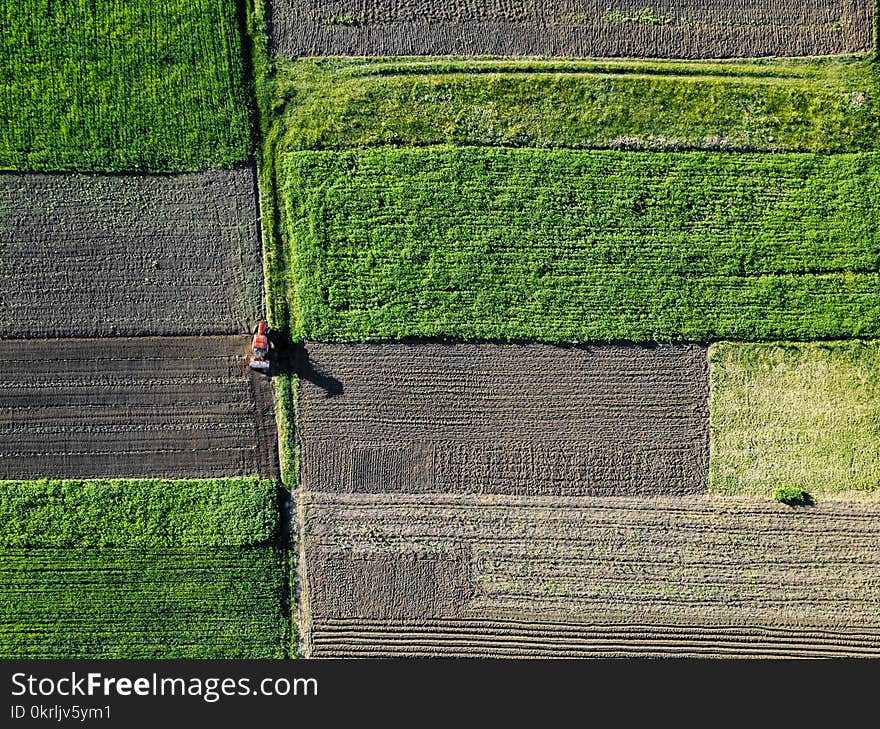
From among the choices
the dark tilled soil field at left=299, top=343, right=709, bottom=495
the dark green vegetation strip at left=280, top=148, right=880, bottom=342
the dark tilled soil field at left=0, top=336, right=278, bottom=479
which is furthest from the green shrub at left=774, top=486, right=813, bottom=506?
the dark tilled soil field at left=0, top=336, right=278, bottom=479

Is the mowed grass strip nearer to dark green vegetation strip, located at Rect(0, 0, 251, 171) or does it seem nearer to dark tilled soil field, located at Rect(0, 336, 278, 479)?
dark tilled soil field, located at Rect(0, 336, 278, 479)

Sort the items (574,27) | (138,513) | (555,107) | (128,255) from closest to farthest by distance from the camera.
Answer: (138,513)
(128,255)
(555,107)
(574,27)

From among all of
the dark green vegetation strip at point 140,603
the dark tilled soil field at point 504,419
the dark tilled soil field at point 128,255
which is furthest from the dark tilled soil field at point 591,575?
the dark tilled soil field at point 128,255

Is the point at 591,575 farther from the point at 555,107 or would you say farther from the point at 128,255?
the point at 128,255

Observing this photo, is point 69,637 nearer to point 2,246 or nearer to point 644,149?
point 2,246

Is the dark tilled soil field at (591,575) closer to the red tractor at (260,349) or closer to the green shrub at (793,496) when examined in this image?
the green shrub at (793,496)

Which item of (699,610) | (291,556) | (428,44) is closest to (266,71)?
(428,44)

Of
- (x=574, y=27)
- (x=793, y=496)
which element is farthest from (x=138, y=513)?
(x=574, y=27)
